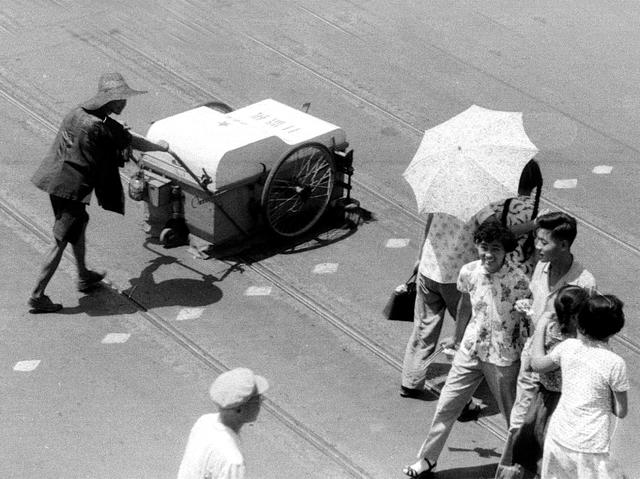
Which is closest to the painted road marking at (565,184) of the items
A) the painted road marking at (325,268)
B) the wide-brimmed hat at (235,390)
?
the painted road marking at (325,268)

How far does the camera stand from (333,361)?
8039 millimetres

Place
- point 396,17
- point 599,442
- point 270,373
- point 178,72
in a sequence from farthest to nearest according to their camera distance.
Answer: point 396,17, point 178,72, point 270,373, point 599,442

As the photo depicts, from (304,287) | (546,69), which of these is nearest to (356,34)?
(546,69)

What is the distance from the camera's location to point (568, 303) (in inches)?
235

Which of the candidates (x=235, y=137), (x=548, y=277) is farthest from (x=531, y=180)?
(x=235, y=137)

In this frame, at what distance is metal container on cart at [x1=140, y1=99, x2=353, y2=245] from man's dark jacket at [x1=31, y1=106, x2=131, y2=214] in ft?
1.78

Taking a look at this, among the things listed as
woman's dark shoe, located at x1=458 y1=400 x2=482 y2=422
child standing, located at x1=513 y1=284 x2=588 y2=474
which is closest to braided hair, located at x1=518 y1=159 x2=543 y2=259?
woman's dark shoe, located at x1=458 y1=400 x2=482 y2=422

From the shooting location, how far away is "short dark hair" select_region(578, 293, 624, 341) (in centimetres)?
567

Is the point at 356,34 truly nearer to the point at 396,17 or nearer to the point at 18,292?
the point at 396,17

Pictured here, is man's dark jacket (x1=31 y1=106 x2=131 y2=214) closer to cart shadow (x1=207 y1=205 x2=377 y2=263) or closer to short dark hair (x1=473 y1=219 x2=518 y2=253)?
cart shadow (x1=207 y1=205 x2=377 y2=263)

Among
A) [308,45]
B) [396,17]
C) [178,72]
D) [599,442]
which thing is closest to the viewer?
[599,442]

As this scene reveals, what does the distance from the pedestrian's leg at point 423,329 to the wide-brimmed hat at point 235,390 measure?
8.53 ft

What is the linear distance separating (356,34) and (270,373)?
6.44 metres

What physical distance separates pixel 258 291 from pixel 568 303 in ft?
10.8
